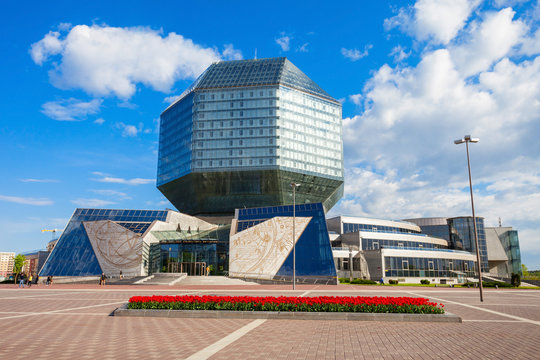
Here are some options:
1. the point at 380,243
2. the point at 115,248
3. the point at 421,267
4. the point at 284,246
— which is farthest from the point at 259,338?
the point at 380,243

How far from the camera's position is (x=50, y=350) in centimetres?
1136

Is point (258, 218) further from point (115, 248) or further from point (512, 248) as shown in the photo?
point (512, 248)

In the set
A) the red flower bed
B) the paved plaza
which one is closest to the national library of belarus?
the red flower bed

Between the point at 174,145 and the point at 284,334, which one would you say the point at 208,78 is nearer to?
the point at 174,145

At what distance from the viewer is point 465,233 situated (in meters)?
95.1

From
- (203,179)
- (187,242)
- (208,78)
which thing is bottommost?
(187,242)

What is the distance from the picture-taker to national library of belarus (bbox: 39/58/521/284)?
5869cm

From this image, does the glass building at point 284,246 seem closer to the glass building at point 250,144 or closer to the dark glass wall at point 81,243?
the dark glass wall at point 81,243

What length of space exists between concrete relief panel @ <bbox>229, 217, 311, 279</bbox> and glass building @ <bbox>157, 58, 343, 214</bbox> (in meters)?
31.3

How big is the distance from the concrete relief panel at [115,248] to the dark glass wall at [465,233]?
74779mm

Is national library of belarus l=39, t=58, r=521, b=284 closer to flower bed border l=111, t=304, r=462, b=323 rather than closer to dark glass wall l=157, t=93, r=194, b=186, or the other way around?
dark glass wall l=157, t=93, r=194, b=186

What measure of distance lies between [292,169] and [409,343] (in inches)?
3078

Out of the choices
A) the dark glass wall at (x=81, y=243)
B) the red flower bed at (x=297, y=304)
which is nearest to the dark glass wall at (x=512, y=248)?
the dark glass wall at (x=81, y=243)

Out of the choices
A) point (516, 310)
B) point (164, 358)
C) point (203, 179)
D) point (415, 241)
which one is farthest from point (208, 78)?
point (164, 358)
